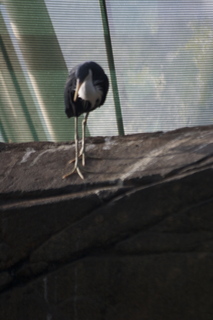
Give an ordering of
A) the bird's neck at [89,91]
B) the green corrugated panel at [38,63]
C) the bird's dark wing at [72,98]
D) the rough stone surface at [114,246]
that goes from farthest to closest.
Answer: the green corrugated panel at [38,63], the bird's dark wing at [72,98], the bird's neck at [89,91], the rough stone surface at [114,246]

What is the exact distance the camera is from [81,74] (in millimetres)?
2928

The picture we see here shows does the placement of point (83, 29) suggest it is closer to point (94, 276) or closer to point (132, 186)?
point (132, 186)

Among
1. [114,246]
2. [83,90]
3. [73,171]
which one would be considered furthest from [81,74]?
[114,246]

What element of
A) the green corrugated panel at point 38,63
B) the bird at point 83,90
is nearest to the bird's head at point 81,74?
the bird at point 83,90

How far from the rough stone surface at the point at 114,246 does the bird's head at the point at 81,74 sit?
1.58 feet

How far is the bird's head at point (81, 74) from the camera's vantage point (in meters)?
2.92

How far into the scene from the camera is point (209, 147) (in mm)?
2930

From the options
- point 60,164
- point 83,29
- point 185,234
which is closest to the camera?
point 185,234

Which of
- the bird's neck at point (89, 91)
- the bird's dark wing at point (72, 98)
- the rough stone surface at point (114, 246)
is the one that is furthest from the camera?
the bird's dark wing at point (72, 98)

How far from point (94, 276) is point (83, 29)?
67.8 inches

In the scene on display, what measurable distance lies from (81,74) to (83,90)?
9 cm

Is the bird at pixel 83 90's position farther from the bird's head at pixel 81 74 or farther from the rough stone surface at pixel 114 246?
the rough stone surface at pixel 114 246

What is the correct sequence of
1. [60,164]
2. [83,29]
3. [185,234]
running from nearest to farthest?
[185,234] < [60,164] < [83,29]

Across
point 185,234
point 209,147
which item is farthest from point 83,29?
point 185,234
